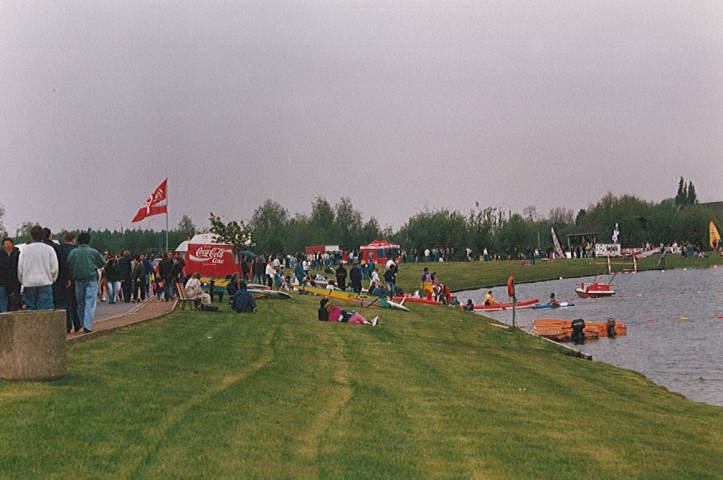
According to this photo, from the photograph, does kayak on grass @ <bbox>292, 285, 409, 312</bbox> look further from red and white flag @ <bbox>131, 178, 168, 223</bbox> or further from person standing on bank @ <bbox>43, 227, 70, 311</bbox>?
person standing on bank @ <bbox>43, 227, 70, 311</bbox>

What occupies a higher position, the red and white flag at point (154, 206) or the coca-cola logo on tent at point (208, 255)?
the red and white flag at point (154, 206)

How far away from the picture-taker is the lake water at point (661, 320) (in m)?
24.5

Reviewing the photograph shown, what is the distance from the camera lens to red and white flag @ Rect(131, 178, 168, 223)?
137 ft

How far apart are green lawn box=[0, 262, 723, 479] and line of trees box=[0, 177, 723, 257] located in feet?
328

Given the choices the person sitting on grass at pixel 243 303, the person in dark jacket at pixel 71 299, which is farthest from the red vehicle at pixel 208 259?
the person in dark jacket at pixel 71 299

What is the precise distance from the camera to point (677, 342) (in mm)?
32281

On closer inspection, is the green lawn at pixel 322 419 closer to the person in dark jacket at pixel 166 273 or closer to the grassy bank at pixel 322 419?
the grassy bank at pixel 322 419

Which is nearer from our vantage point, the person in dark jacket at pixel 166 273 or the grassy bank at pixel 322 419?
the grassy bank at pixel 322 419

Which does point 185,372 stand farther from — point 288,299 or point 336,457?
point 288,299

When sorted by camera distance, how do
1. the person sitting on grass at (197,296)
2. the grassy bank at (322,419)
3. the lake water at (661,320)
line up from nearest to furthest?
the grassy bank at (322,419) < the lake water at (661,320) < the person sitting on grass at (197,296)

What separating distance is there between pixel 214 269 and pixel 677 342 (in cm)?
2561

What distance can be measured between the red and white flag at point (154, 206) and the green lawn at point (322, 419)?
23.6 metres

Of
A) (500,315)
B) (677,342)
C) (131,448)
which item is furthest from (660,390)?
(500,315)

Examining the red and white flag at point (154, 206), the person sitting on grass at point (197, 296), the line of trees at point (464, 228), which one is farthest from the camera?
the line of trees at point (464, 228)
